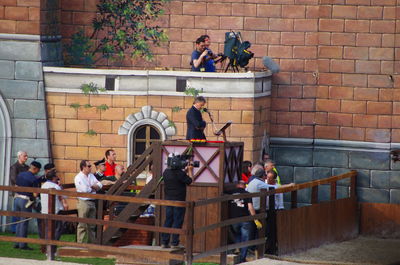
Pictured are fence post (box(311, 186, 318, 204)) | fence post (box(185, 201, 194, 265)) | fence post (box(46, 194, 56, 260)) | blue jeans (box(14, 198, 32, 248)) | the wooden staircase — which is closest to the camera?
fence post (box(185, 201, 194, 265))

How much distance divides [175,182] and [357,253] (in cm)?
462

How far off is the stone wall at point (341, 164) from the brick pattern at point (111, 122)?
1.07m

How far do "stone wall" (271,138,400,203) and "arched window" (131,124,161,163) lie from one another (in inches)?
95.6

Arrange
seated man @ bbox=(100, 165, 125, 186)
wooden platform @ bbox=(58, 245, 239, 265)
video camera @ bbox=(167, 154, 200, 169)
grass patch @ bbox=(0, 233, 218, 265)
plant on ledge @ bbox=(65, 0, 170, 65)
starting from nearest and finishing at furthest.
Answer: wooden platform @ bbox=(58, 245, 239, 265) → video camera @ bbox=(167, 154, 200, 169) → grass patch @ bbox=(0, 233, 218, 265) → seated man @ bbox=(100, 165, 125, 186) → plant on ledge @ bbox=(65, 0, 170, 65)

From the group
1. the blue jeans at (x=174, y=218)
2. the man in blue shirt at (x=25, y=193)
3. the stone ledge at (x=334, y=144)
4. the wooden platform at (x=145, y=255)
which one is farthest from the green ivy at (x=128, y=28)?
the blue jeans at (x=174, y=218)

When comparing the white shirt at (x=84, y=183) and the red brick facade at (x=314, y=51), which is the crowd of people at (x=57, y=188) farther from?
the red brick facade at (x=314, y=51)

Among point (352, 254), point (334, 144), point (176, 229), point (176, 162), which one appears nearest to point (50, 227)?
point (176, 162)

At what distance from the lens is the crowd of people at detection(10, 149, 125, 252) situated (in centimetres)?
2180

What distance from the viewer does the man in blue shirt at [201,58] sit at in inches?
955

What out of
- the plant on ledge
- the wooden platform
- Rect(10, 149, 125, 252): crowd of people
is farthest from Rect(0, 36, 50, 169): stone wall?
the wooden platform

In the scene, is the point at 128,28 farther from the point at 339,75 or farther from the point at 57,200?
the point at 57,200

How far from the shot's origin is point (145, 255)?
19297 millimetres

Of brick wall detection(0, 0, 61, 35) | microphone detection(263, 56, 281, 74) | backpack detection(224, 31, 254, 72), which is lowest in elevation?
microphone detection(263, 56, 281, 74)

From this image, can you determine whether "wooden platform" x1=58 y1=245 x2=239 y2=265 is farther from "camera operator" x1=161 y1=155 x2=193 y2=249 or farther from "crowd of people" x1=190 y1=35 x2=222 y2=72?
"crowd of people" x1=190 y1=35 x2=222 y2=72
